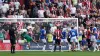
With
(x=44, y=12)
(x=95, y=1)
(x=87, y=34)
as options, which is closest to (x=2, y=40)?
(x=44, y=12)

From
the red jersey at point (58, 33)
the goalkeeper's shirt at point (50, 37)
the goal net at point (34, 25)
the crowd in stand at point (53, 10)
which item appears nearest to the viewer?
the red jersey at point (58, 33)

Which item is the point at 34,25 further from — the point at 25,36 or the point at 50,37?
the point at 50,37

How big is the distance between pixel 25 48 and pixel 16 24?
1.95m

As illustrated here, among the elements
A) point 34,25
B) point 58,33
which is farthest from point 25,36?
point 58,33

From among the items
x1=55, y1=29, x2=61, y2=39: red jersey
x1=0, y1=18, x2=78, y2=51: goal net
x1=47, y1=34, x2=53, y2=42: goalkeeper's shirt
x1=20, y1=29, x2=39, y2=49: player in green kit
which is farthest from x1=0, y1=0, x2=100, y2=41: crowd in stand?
x1=55, y1=29, x2=61, y2=39: red jersey

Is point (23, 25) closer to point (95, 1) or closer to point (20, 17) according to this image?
point (20, 17)

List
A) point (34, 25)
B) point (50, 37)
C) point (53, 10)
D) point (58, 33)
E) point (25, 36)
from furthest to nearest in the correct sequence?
point (53, 10) → point (34, 25) → point (50, 37) → point (25, 36) → point (58, 33)

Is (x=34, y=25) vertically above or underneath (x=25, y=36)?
above

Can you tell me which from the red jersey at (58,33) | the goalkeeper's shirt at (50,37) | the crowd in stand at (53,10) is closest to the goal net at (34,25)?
the goalkeeper's shirt at (50,37)

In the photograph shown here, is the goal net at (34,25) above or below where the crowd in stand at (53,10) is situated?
below

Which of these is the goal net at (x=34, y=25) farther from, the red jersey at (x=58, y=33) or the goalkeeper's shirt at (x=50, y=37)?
the red jersey at (x=58, y=33)

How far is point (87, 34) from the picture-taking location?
119ft

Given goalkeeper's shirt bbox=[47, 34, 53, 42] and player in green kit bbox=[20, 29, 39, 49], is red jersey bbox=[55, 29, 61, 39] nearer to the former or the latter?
goalkeeper's shirt bbox=[47, 34, 53, 42]

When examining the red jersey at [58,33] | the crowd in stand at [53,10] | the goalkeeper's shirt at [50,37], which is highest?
the crowd in stand at [53,10]
